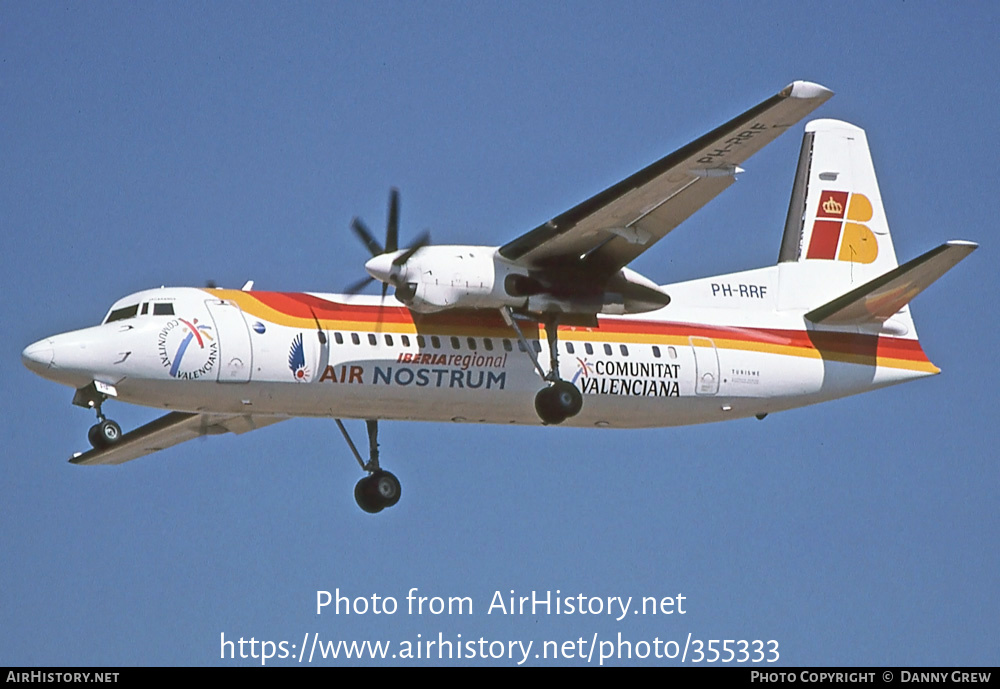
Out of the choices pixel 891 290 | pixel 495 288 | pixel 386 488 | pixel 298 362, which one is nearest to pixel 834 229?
pixel 891 290

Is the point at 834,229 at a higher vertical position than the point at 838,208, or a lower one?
lower

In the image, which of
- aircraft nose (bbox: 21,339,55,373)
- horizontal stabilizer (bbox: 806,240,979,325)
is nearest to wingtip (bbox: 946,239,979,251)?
horizontal stabilizer (bbox: 806,240,979,325)

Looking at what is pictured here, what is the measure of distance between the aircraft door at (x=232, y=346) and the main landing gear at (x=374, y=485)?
2.56m

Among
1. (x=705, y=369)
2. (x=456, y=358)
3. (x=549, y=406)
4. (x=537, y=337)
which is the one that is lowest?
(x=549, y=406)

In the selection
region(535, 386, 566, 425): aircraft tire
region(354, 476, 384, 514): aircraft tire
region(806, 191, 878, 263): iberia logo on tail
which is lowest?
region(354, 476, 384, 514): aircraft tire

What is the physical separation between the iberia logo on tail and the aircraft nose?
10.9 meters

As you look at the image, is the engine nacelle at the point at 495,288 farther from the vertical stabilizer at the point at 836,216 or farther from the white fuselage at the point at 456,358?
the vertical stabilizer at the point at 836,216

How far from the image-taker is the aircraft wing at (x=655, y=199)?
1844cm

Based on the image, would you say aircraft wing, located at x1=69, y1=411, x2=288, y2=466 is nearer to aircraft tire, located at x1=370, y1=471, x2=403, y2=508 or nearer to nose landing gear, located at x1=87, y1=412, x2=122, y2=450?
aircraft tire, located at x1=370, y1=471, x2=403, y2=508

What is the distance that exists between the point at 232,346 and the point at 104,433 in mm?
1802

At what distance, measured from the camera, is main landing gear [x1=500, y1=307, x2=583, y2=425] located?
2058 centimetres

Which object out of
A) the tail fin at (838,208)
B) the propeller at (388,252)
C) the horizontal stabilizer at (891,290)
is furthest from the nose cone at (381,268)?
the tail fin at (838,208)

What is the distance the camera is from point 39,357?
19.0 metres

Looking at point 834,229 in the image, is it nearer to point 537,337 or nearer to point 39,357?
point 537,337
